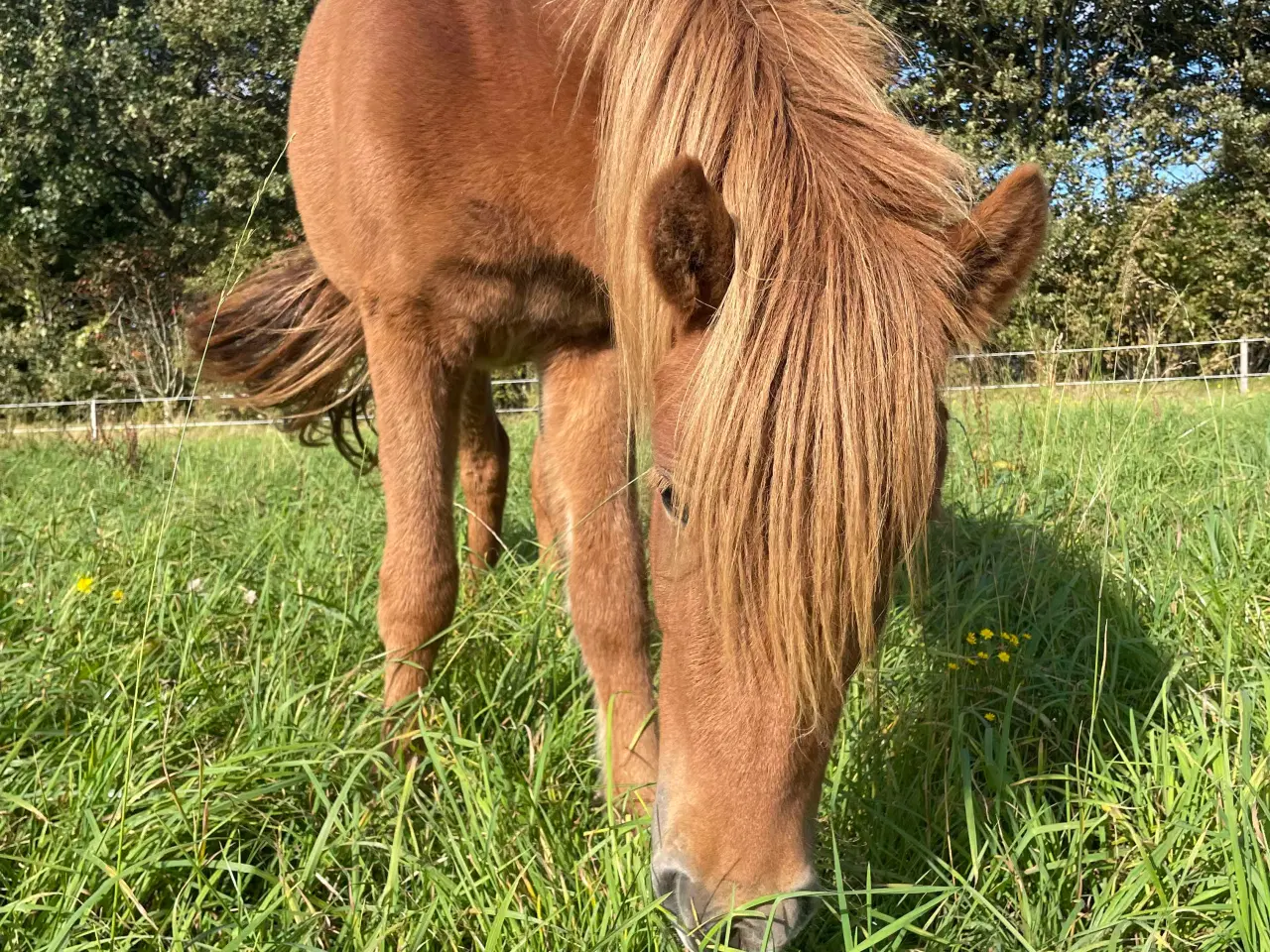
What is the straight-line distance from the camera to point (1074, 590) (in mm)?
2639

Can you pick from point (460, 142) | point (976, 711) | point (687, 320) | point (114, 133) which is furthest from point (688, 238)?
point (114, 133)

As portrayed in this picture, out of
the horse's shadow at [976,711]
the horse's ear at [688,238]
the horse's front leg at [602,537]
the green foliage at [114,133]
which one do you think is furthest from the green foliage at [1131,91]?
the green foliage at [114,133]

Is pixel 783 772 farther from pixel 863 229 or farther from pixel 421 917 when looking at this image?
pixel 863 229

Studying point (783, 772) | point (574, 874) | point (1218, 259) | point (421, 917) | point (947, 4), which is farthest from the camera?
point (947, 4)

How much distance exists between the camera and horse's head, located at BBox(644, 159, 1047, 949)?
123 centimetres

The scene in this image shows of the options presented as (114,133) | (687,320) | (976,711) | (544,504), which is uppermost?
(114,133)

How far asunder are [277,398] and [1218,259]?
820cm

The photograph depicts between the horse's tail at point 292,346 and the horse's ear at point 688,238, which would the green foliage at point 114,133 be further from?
the horse's ear at point 688,238

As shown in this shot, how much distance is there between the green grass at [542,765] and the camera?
142 cm

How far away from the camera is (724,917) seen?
1171mm

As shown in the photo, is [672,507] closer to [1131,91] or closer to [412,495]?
[412,495]

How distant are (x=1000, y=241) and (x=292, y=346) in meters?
3.12

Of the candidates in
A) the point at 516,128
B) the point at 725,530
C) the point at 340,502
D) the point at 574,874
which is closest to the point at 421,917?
the point at 574,874

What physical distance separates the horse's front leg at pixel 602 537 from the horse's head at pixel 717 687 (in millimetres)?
651
